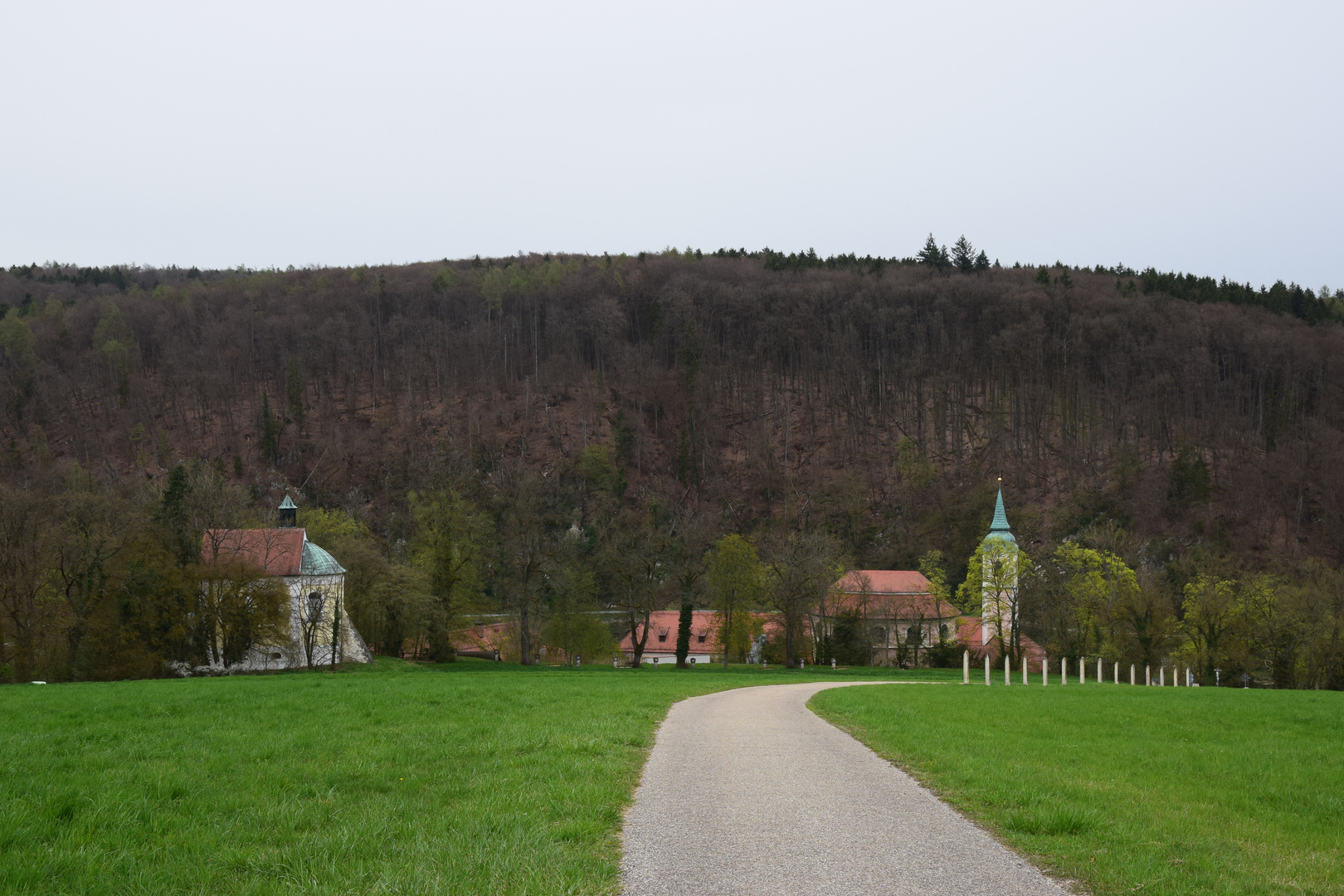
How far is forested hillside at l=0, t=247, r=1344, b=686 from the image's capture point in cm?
11638

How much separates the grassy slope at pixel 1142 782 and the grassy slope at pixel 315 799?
401 cm

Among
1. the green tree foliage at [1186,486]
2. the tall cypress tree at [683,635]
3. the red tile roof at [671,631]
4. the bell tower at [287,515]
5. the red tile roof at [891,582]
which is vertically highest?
the green tree foliage at [1186,486]

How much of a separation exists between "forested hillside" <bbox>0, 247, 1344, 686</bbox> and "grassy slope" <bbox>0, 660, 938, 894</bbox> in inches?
2427

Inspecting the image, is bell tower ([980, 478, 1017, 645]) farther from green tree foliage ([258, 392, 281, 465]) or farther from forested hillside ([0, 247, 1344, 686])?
green tree foliage ([258, 392, 281, 465])

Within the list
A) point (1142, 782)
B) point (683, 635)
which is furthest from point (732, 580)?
point (1142, 782)

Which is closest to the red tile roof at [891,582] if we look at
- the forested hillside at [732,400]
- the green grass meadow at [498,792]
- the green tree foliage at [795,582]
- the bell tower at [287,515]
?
the forested hillside at [732,400]

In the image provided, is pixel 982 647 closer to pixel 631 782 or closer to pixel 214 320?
pixel 631 782

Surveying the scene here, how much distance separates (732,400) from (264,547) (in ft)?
327

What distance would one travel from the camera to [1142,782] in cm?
1262

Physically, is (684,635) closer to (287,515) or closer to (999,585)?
(999,585)

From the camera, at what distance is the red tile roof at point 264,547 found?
55.5 meters

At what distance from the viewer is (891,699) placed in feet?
83.1

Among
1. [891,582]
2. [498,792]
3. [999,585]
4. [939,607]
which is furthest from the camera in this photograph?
[891,582]

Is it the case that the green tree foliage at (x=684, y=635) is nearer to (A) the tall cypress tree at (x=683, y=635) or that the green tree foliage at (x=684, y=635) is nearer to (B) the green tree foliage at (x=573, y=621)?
(A) the tall cypress tree at (x=683, y=635)
